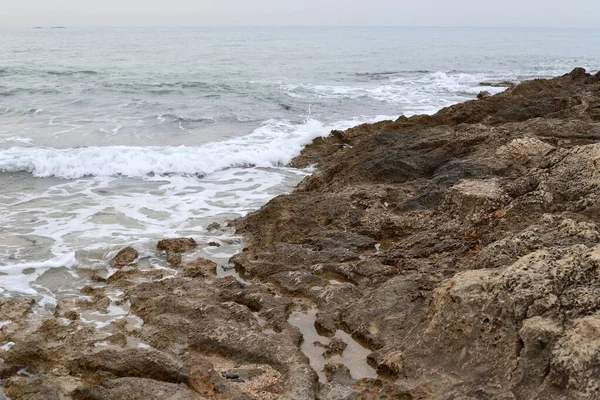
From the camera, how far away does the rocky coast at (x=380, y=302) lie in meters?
3.24

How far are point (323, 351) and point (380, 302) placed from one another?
0.67 m

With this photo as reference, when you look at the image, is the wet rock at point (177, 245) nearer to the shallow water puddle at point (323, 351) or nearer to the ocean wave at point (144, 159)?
the shallow water puddle at point (323, 351)

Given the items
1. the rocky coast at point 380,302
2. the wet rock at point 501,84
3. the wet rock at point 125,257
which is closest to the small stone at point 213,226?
the rocky coast at point 380,302

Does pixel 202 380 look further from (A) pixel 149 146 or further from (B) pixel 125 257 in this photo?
(A) pixel 149 146

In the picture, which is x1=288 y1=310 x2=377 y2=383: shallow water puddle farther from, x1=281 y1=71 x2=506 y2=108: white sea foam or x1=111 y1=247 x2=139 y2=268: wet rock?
x1=281 y1=71 x2=506 y2=108: white sea foam

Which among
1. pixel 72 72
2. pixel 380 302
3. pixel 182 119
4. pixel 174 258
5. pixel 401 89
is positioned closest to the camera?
pixel 380 302

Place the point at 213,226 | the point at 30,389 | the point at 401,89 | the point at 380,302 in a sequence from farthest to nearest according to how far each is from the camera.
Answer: the point at 401,89, the point at 213,226, the point at 380,302, the point at 30,389

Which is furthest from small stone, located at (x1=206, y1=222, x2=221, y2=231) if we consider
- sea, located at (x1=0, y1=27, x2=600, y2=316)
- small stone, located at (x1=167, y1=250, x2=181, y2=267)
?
small stone, located at (x1=167, y1=250, x2=181, y2=267)

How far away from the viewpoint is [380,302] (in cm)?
447

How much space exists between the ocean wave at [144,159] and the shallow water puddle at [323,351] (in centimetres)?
618

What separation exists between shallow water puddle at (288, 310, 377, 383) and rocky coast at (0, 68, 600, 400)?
15 millimetres

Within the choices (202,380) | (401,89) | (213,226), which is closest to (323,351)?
(202,380)


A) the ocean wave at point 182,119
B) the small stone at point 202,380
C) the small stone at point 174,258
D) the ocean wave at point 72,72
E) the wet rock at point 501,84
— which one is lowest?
the small stone at point 174,258

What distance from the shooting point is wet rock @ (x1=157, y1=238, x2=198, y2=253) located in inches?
246
